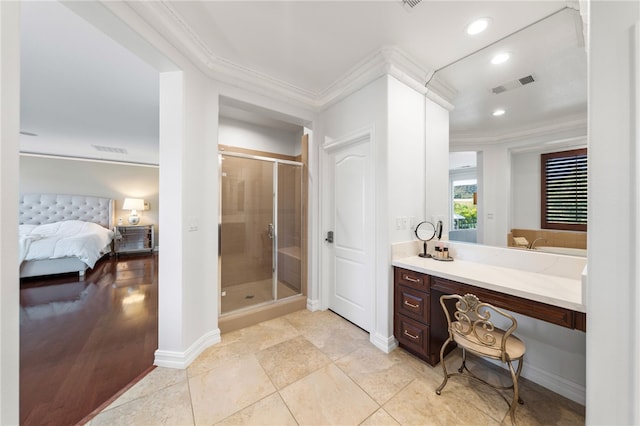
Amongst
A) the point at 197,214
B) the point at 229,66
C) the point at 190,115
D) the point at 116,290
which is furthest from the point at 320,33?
the point at 116,290

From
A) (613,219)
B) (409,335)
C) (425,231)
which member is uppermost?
(613,219)

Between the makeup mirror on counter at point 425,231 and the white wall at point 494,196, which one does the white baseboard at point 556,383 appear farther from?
the makeup mirror on counter at point 425,231

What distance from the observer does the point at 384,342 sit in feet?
6.66

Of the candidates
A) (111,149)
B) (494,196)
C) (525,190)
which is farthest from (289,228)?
(111,149)

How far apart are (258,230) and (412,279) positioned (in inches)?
77.2

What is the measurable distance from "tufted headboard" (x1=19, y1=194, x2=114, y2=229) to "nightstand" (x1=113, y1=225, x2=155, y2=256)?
1.23 feet

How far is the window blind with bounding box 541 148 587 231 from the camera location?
1509mm

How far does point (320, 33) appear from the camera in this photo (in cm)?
178

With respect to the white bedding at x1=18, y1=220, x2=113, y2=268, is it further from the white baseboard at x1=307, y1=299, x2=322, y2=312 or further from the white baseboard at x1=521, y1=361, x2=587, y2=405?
the white baseboard at x1=521, y1=361, x2=587, y2=405

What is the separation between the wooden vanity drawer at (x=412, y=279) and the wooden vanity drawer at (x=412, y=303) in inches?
1.4

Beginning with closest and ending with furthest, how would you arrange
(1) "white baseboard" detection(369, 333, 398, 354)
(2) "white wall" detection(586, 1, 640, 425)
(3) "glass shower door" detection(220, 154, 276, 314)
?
1. (2) "white wall" detection(586, 1, 640, 425)
2. (1) "white baseboard" detection(369, 333, 398, 354)
3. (3) "glass shower door" detection(220, 154, 276, 314)

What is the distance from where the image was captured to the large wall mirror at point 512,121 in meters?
1.57

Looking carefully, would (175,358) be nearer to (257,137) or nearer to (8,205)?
(8,205)

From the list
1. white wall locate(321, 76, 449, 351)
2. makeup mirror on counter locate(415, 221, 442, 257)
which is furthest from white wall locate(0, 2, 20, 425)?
makeup mirror on counter locate(415, 221, 442, 257)
